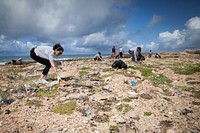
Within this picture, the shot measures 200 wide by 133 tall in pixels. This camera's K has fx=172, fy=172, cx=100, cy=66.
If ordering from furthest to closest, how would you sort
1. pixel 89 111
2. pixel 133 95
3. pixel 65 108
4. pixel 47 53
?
pixel 47 53 → pixel 133 95 → pixel 65 108 → pixel 89 111

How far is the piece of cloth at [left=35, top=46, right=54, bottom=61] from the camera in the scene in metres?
7.12

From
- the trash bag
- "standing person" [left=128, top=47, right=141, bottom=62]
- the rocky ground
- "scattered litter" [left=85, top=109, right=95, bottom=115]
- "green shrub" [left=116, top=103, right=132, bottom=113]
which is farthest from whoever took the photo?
"standing person" [left=128, top=47, right=141, bottom=62]

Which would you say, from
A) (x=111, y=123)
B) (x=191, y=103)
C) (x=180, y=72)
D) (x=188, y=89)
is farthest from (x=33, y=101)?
(x=180, y=72)

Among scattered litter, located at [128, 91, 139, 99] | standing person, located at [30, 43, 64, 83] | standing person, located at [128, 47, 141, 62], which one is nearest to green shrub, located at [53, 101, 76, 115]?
standing person, located at [30, 43, 64, 83]

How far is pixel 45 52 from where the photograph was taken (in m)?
7.24

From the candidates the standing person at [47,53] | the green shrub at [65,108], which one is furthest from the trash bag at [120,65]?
the green shrub at [65,108]

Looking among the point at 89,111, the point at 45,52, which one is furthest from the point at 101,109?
the point at 45,52

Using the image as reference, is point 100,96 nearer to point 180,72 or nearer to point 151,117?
point 151,117

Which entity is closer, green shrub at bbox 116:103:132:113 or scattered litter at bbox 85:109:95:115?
scattered litter at bbox 85:109:95:115

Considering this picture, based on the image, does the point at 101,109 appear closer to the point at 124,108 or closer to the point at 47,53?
the point at 124,108

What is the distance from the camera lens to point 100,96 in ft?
20.6

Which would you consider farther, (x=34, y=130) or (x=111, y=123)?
(x=111, y=123)

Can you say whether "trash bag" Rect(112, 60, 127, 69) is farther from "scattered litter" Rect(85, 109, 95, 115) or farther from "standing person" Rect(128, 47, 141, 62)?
"scattered litter" Rect(85, 109, 95, 115)

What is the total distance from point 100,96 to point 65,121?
209cm
